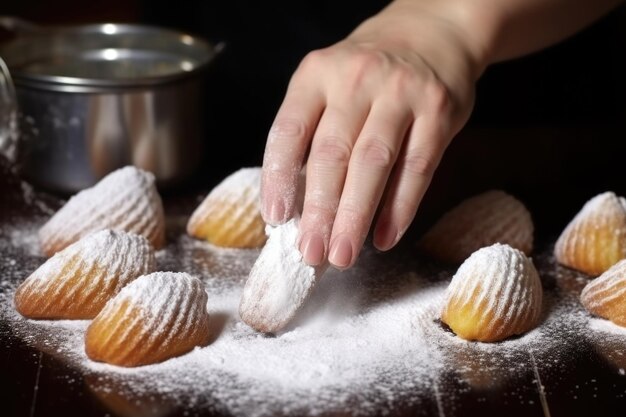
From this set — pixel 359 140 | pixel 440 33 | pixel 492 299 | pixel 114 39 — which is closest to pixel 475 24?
pixel 440 33

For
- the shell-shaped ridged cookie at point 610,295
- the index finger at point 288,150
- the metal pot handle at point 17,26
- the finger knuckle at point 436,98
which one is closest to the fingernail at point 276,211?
the index finger at point 288,150

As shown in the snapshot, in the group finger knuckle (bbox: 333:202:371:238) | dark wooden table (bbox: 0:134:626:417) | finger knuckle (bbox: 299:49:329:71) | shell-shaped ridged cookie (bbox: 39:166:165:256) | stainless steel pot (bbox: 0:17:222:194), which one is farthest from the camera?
stainless steel pot (bbox: 0:17:222:194)

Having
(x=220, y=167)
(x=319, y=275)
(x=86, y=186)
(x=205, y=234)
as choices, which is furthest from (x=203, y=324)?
(x=220, y=167)

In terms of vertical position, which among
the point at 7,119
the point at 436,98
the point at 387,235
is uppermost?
the point at 436,98

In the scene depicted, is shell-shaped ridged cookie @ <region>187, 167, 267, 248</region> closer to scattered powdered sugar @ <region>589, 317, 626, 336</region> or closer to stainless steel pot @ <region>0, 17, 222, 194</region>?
stainless steel pot @ <region>0, 17, 222, 194</region>

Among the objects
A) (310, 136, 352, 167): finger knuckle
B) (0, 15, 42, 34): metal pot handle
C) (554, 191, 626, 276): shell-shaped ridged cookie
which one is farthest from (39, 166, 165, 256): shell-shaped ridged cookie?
(554, 191, 626, 276): shell-shaped ridged cookie

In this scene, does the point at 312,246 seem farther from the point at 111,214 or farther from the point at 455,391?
the point at 111,214
